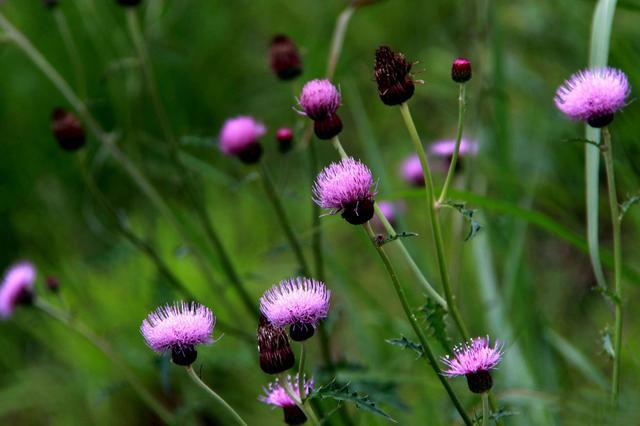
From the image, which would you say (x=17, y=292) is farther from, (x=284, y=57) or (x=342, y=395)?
(x=342, y=395)

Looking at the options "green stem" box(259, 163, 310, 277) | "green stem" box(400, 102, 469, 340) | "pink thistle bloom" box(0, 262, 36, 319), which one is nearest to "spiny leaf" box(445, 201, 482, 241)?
"green stem" box(400, 102, 469, 340)

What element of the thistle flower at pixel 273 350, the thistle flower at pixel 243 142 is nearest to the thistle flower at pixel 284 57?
the thistle flower at pixel 243 142

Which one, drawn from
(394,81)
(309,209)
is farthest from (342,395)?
(309,209)

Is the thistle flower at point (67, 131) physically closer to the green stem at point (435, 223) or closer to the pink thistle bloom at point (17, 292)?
the pink thistle bloom at point (17, 292)

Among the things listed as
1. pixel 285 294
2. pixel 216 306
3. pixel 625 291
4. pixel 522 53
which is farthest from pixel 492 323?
pixel 522 53

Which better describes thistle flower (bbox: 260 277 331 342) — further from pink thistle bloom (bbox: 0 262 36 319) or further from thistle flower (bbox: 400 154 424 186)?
thistle flower (bbox: 400 154 424 186)

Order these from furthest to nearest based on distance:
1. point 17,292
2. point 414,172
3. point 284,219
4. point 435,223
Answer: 1. point 414,172
2. point 17,292
3. point 284,219
4. point 435,223

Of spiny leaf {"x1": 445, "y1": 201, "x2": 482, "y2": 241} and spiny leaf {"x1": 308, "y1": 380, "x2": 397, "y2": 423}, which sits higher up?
spiny leaf {"x1": 445, "y1": 201, "x2": 482, "y2": 241}
